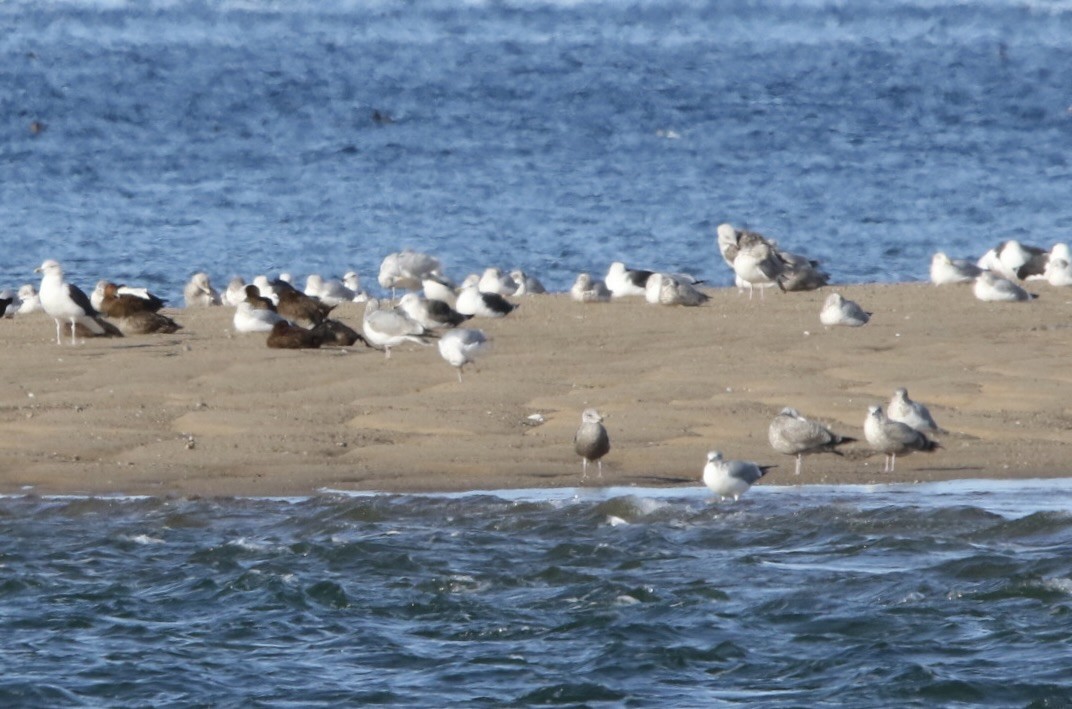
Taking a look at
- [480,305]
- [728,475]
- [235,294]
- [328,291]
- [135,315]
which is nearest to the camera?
[728,475]

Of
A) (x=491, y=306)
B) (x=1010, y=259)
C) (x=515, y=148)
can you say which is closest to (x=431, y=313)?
(x=491, y=306)

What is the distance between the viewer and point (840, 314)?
52.3 ft

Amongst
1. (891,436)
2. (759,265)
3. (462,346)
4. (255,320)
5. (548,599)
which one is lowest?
(548,599)

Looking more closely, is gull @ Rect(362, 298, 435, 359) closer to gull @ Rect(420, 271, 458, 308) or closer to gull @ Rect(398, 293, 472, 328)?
gull @ Rect(398, 293, 472, 328)

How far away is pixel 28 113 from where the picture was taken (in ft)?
183

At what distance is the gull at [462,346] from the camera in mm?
14039

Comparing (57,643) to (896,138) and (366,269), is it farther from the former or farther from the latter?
(896,138)

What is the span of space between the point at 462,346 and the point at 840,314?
3.47m

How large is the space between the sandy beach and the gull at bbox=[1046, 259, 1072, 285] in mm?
2936

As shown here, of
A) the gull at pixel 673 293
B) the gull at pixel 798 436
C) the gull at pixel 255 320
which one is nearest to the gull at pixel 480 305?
the gull at pixel 673 293

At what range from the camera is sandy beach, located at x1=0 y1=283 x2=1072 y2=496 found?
11.9 meters

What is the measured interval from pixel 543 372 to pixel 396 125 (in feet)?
126

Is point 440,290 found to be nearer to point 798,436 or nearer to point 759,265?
point 759,265

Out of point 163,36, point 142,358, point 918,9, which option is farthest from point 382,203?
point 918,9
